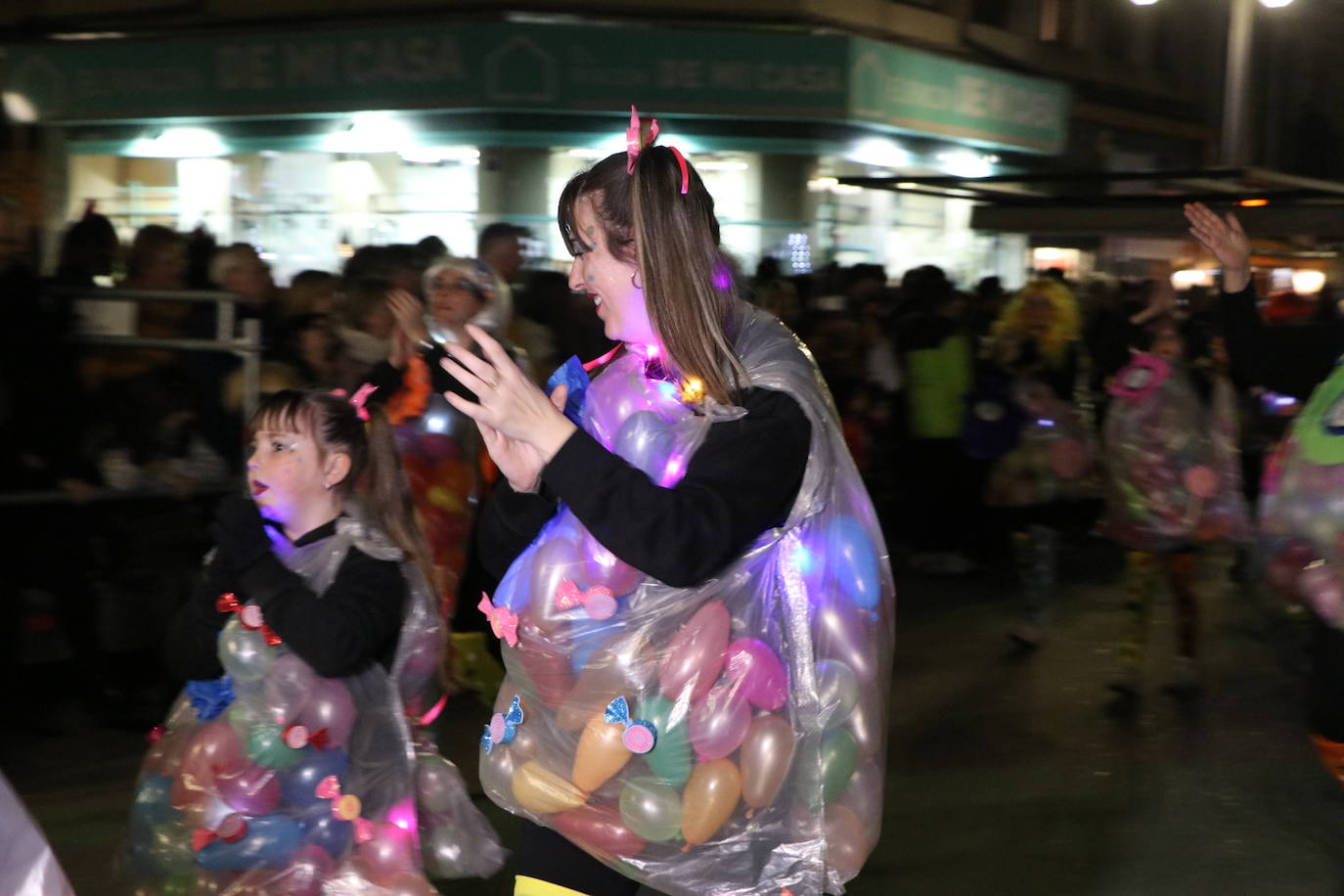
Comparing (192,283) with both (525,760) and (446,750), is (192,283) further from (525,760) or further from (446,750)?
(525,760)

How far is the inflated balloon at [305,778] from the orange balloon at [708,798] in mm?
1083

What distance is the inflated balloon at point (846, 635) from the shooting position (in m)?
2.48

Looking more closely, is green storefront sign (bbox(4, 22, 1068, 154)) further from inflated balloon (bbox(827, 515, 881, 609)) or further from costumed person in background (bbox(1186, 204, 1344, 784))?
inflated balloon (bbox(827, 515, 881, 609))

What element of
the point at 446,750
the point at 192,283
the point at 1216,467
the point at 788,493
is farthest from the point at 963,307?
the point at 788,493

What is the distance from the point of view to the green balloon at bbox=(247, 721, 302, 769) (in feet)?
10.4

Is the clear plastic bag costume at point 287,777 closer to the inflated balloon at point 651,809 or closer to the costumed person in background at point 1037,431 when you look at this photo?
the inflated balloon at point 651,809

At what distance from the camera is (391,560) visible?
3379 millimetres

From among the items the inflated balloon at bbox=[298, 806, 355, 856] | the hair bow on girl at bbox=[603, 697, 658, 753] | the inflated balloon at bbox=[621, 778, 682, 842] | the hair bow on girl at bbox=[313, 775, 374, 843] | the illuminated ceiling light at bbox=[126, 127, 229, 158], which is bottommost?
the inflated balloon at bbox=[298, 806, 355, 856]

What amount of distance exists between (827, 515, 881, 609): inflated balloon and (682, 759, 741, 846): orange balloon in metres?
0.35

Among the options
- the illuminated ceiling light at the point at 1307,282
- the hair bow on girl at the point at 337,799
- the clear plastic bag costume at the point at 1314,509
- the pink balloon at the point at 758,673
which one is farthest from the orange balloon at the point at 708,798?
the illuminated ceiling light at the point at 1307,282

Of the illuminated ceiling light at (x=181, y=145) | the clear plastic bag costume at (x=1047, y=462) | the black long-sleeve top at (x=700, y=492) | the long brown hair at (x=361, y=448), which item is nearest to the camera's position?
the black long-sleeve top at (x=700, y=492)

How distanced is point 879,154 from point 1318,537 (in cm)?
1452

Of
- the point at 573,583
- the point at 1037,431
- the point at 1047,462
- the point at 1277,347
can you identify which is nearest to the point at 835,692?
the point at 573,583

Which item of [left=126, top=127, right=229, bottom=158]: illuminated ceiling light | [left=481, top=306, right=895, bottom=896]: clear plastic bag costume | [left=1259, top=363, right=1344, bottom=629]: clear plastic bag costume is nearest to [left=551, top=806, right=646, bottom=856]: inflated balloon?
[left=481, top=306, right=895, bottom=896]: clear plastic bag costume
